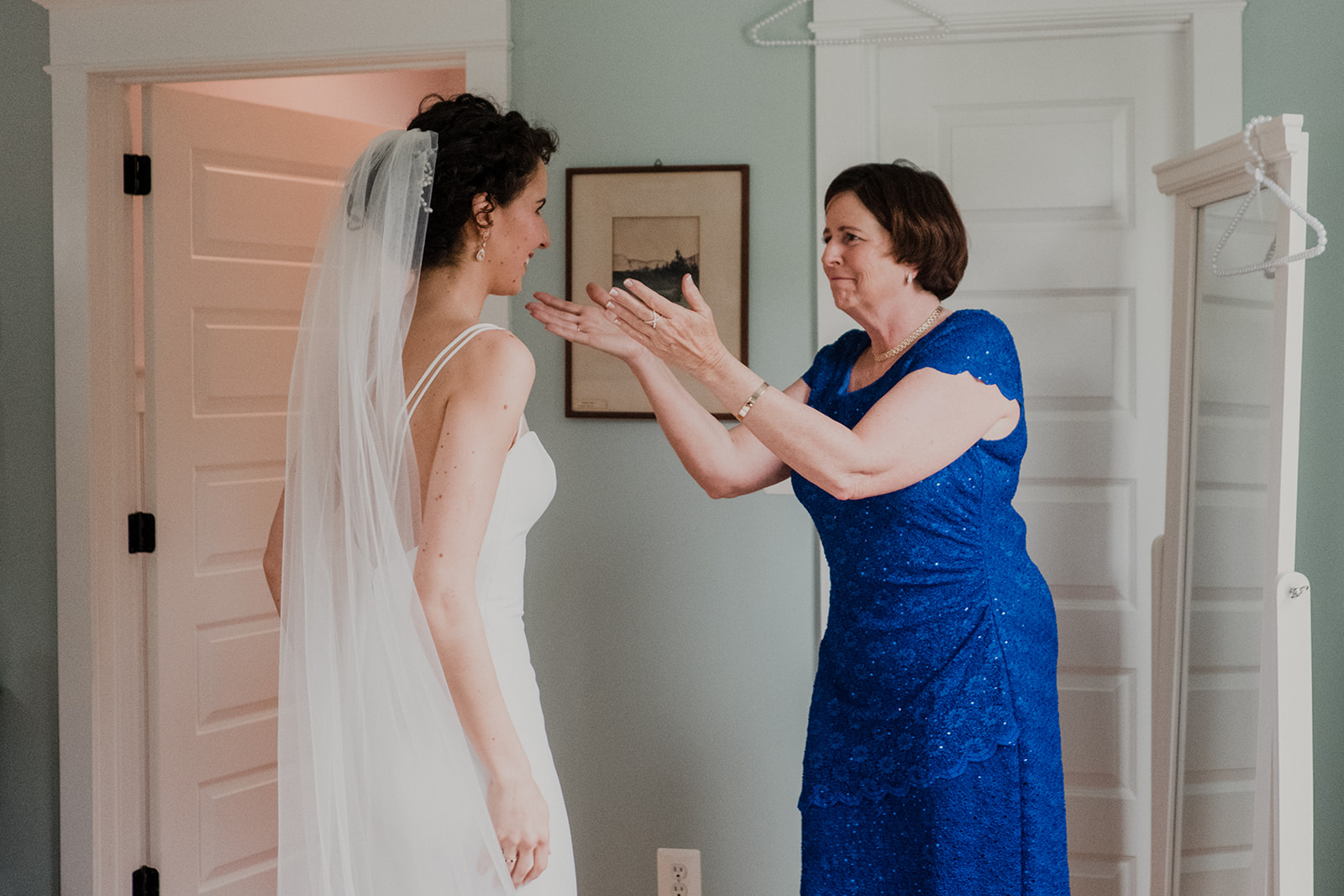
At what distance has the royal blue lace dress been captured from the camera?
1.55 metres

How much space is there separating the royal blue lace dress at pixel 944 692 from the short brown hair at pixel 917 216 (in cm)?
11

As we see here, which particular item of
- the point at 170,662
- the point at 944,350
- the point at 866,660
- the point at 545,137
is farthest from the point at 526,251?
the point at 170,662

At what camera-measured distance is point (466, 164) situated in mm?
1365

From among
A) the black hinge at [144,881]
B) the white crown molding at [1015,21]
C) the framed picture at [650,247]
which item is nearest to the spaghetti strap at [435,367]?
the framed picture at [650,247]

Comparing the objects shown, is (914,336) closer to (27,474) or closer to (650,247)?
(650,247)

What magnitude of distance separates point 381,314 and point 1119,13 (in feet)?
5.68

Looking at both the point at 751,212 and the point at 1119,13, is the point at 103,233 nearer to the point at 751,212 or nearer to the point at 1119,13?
the point at 751,212

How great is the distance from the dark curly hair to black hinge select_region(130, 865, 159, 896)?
2.09m

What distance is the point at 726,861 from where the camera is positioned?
2318mm

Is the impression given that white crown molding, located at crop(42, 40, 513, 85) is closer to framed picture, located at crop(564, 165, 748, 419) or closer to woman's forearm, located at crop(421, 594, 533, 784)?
framed picture, located at crop(564, 165, 748, 419)

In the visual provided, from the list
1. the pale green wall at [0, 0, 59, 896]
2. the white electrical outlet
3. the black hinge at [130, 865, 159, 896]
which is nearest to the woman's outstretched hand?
the white electrical outlet

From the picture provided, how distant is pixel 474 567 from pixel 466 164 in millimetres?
550

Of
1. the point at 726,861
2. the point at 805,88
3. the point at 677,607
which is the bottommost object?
the point at 726,861

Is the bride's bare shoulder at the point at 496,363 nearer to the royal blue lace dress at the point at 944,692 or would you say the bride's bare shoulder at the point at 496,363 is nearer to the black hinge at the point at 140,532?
the royal blue lace dress at the point at 944,692
